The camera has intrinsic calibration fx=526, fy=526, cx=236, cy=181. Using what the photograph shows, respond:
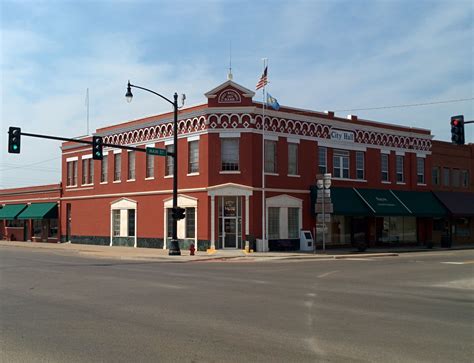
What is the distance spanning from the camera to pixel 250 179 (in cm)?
3388

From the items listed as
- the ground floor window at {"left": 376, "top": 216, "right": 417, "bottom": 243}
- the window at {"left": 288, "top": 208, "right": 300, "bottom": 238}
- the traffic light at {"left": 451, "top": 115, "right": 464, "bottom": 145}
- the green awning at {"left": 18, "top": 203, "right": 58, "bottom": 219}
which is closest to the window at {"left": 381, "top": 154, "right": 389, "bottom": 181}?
the ground floor window at {"left": 376, "top": 216, "right": 417, "bottom": 243}

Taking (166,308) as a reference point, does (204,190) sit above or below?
above

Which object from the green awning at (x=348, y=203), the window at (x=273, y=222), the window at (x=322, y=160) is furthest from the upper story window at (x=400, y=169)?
the window at (x=273, y=222)

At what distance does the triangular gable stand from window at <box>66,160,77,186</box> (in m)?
19.0

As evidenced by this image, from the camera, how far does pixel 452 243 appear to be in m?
45.2

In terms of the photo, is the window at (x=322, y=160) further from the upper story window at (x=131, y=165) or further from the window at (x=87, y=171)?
the window at (x=87, y=171)

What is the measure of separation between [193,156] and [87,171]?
1439 centimetres

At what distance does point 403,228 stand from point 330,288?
28.5 m

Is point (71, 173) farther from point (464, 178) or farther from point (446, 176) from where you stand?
point (464, 178)

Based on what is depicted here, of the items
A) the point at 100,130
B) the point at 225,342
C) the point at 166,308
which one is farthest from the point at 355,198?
the point at 225,342

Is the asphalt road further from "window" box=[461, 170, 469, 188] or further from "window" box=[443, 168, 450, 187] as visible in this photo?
"window" box=[461, 170, 469, 188]

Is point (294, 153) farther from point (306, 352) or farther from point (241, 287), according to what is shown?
point (306, 352)

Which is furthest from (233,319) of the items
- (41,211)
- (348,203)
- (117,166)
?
(41,211)

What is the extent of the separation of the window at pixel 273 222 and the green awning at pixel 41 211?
24122 millimetres
